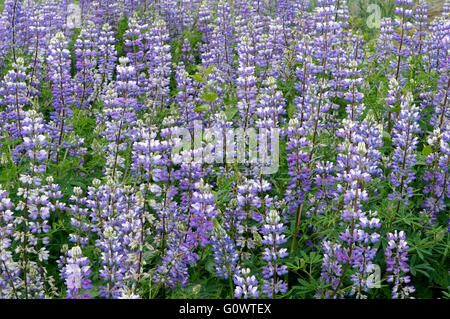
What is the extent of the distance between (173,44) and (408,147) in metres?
4.14

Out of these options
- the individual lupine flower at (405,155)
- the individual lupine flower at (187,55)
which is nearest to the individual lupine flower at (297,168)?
the individual lupine flower at (405,155)

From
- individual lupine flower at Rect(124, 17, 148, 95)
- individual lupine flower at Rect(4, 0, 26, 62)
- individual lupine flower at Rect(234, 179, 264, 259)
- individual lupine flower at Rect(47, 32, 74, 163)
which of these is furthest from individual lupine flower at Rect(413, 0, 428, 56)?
individual lupine flower at Rect(4, 0, 26, 62)

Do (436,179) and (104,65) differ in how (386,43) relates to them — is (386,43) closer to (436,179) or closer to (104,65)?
(436,179)

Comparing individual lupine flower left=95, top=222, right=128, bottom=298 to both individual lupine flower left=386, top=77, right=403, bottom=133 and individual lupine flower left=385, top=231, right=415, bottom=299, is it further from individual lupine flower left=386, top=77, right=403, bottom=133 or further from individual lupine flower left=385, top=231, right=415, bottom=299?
individual lupine flower left=386, top=77, right=403, bottom=133

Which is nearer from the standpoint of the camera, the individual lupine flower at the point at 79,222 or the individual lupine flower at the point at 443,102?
the individual lupine flower at the point at 79,222

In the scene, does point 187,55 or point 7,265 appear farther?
point 187,55

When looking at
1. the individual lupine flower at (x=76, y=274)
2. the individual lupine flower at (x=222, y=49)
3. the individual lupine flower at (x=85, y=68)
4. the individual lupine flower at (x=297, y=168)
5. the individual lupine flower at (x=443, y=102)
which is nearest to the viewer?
the individual lupine flower at (x=76, y=274)

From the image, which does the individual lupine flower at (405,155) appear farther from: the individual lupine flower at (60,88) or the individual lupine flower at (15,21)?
the individual lupine flower at (15,21)

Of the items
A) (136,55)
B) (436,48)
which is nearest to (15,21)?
(136,55)

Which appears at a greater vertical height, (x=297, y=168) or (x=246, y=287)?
(x=297, y=168)

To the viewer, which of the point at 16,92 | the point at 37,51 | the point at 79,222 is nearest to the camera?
the point at 79,222
